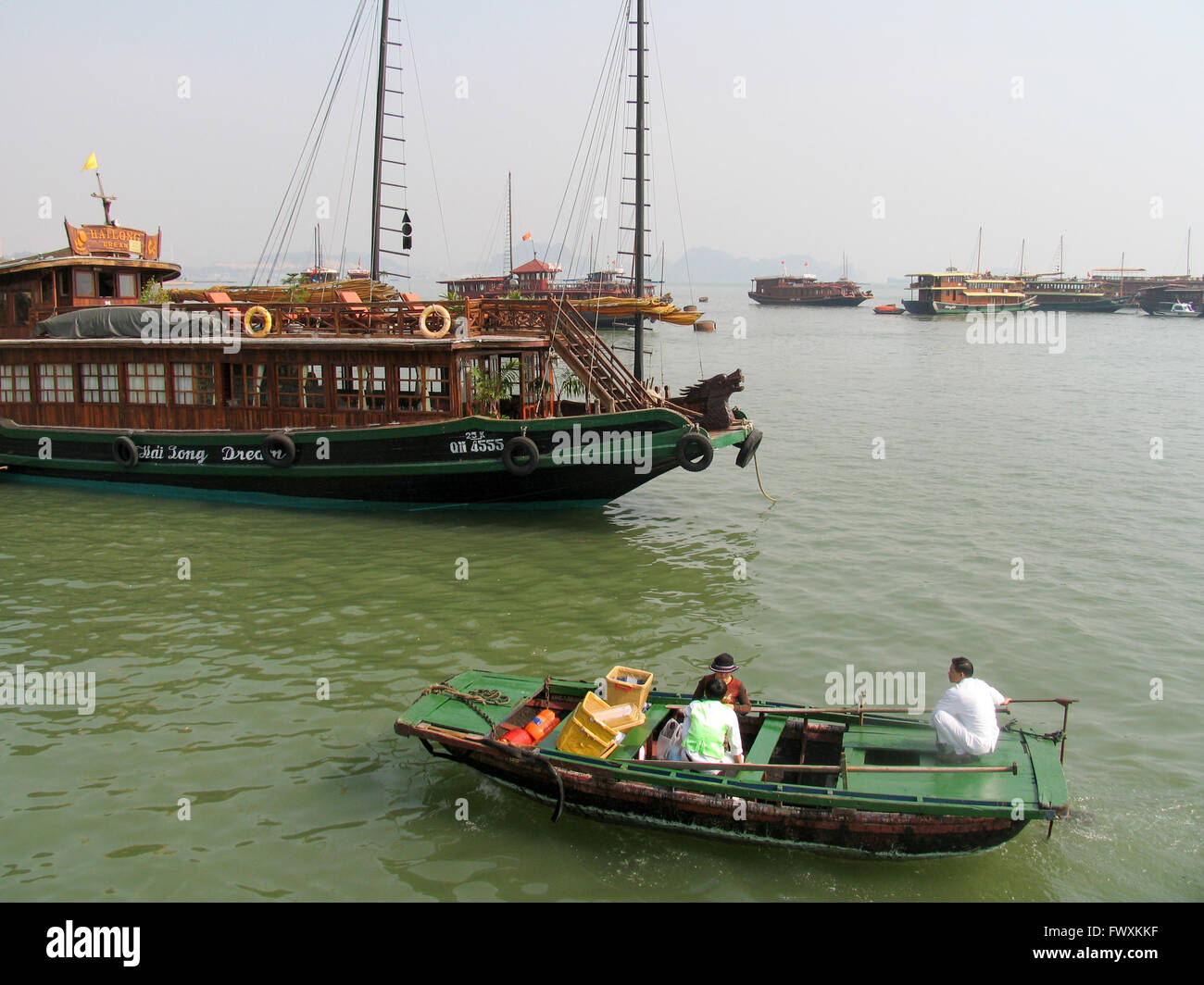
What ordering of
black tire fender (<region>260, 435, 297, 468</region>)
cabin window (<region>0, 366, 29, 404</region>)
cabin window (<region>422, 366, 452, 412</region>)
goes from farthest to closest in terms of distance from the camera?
cabin window (<region>0, 366, 29, 404</region>), black tire fender (<region>260, 435, 297, 468</region>), cabin window (<region>422, 366, 452, 412</region>)

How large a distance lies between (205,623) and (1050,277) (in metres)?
118

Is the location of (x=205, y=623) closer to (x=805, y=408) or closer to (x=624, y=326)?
(x=805, y=408)

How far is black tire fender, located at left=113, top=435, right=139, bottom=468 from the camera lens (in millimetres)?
19016

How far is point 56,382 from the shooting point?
65.9 feet

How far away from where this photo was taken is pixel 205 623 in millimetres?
12648

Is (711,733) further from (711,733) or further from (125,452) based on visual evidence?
(125,452)

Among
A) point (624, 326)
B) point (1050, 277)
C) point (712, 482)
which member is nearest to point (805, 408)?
point (712, 482)

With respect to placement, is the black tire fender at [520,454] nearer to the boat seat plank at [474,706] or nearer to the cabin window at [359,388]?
the cabin window at [359,388]

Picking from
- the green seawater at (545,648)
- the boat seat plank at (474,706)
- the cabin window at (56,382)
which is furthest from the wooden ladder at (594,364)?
the cabin window at (56,382)

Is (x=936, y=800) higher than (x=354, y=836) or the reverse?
higher

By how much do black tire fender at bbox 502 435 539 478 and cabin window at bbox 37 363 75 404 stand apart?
31.8 ft

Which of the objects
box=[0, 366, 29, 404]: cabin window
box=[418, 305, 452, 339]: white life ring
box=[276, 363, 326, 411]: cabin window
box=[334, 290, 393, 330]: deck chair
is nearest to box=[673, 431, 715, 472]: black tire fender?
box=[418, 305, 452, 339]: white life ring

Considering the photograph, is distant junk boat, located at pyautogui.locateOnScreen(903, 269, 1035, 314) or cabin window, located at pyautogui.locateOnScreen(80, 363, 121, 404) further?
distant junk boat, located at pyautogui.locateOnScreen(903, 269, 1035, 314)

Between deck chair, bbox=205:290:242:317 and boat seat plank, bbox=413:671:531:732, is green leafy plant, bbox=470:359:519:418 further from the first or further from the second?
boat seat plank, bbox=413:671:531:732
